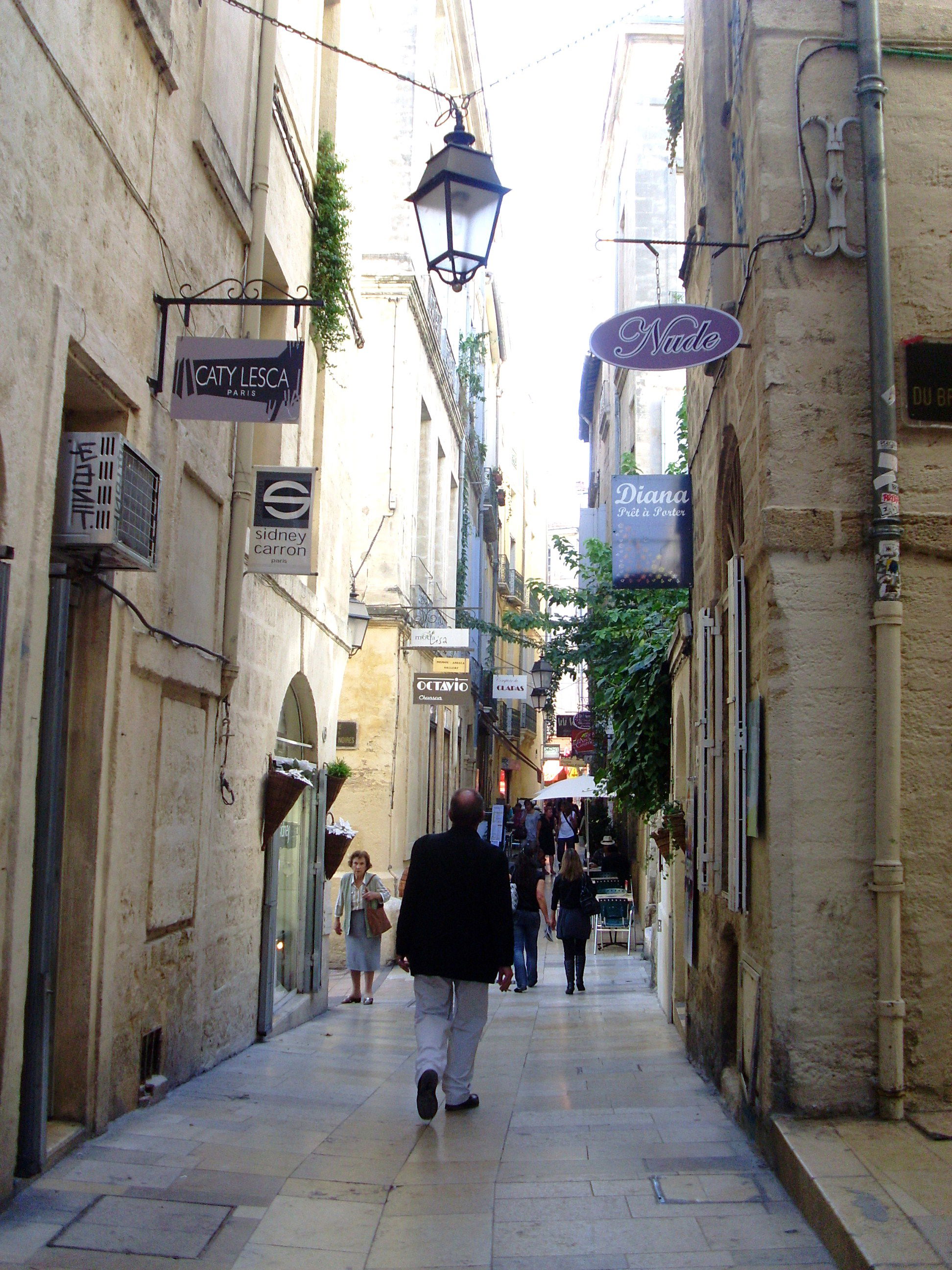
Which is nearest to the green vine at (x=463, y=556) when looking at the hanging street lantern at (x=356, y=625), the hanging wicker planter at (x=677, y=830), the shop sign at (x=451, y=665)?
the shop sign at (x=451, y=665)

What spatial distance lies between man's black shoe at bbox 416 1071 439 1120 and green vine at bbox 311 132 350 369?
22.3ft

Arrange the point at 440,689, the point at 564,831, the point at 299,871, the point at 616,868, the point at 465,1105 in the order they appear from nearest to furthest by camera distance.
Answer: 1. the point at 465,1105
2. the point at 299,871
3. the point at 440,689
4. the point at 616,868
5. the point at 564,831

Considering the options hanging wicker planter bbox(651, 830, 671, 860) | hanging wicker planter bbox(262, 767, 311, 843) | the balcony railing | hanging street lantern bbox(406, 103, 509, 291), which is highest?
the balcony railing

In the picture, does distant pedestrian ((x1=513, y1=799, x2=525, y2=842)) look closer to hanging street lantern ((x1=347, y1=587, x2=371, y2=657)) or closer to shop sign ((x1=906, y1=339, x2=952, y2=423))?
hanging street lantern ((x1=347, y1=587, x2=371, y2=657))

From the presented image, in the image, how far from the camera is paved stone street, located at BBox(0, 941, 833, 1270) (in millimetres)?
4016

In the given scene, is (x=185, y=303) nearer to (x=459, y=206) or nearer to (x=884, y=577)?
(x=459, y=206)

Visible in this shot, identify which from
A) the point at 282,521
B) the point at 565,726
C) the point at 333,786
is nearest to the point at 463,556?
the point at 565,726

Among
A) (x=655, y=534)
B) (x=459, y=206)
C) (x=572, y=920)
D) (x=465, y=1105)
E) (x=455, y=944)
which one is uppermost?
(x=459, y=206)

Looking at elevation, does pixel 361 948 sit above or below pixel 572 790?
below

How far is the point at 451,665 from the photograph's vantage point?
20641 millimetres

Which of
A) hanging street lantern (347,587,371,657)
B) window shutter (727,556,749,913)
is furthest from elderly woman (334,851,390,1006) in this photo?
window shutter (727,556,749,913)

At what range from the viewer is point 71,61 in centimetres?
498

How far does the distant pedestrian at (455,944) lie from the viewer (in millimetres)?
6051

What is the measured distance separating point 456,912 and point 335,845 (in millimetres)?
6277
